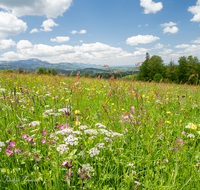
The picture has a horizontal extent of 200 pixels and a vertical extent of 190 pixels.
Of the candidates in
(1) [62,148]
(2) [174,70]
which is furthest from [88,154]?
(2) [174,70]

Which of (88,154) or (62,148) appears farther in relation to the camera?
(88,154)

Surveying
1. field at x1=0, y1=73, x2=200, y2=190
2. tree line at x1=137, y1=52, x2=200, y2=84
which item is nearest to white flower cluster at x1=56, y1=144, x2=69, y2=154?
field at x1=0, y1=73, x2=200, y2=190

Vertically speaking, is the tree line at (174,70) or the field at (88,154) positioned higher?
the tree line at (174,70)

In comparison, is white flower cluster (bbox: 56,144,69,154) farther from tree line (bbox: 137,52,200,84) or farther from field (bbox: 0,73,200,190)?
tree line (bbox: 137,52,200,84)

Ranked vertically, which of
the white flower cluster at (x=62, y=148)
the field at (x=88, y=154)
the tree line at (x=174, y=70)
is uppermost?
the tree line at (x=174, y=70)

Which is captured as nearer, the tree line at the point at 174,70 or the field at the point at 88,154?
the field at the point at 88,154

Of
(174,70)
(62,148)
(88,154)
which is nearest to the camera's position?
(62,148)

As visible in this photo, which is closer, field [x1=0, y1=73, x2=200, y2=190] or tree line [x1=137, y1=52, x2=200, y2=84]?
field [x1=0, y1=73, x2=200, y2=190]

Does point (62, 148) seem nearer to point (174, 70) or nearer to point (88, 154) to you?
point (88, 154)

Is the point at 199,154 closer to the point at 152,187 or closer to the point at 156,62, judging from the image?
the point at 152,187

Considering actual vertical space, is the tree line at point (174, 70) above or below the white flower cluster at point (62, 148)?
above

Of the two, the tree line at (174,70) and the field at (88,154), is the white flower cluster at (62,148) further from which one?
the tree line at (174,70)

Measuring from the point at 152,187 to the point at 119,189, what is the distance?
1.17 ft

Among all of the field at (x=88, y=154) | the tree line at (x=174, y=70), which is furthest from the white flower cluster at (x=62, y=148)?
the tree line at (x=174, y=70)
